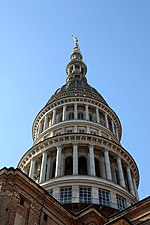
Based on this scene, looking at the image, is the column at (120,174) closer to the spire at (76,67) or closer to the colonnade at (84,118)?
the colonnade at (84,118)

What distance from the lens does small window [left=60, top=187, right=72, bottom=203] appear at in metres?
29.2

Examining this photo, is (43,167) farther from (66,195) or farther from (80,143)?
(66,195)

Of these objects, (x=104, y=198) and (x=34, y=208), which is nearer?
(x=34, y=208)

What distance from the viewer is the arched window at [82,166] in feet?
112

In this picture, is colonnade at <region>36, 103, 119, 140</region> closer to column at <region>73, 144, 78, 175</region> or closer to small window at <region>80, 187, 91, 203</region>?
column at <region>73, 144, 78, 175</region>

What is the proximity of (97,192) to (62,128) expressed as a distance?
1082cm

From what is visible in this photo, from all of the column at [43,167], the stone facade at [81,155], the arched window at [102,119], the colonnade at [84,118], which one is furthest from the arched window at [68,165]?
the arched window at [102,119]

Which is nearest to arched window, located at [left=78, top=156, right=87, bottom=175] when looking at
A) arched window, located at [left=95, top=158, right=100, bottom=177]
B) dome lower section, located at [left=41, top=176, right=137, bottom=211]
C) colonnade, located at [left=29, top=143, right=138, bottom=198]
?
colonnade, located at [left=29, top=143, right=138, bottom=198]

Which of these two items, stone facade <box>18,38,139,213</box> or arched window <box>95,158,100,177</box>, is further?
arched window <box>95,158,100,177</box>

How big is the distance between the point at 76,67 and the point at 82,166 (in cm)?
A: 2639

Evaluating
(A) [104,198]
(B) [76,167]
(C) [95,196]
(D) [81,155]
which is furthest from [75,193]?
(D) [81,155]

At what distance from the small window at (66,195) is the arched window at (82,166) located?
12.0 ft

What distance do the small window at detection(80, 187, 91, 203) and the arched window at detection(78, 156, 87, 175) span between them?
3.43 meters

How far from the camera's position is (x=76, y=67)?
5834cm
